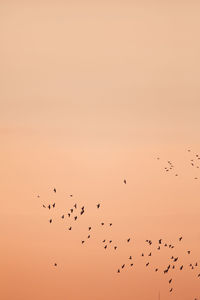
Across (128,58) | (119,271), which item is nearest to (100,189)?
(119,271)

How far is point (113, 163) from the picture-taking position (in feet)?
16.7

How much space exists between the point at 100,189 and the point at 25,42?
3.58ft

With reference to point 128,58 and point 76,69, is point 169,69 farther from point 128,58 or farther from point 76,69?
point 76,69

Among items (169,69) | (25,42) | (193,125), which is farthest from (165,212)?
(25,42)

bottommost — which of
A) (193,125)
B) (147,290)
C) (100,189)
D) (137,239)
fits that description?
(147,290)

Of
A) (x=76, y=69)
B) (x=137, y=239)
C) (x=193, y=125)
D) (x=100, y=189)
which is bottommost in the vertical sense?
(x=137, y=239)

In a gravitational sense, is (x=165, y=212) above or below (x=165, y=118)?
below

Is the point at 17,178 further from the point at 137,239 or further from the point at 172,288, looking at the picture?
the point at 172,288

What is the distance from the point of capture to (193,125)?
5.10m

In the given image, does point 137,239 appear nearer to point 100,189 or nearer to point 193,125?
point 100,189

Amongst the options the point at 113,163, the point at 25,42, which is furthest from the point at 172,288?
the point at 25,42

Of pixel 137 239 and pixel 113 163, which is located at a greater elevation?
pixel 113 163

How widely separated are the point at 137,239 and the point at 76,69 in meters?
1.18

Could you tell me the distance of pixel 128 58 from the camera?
203 inches
